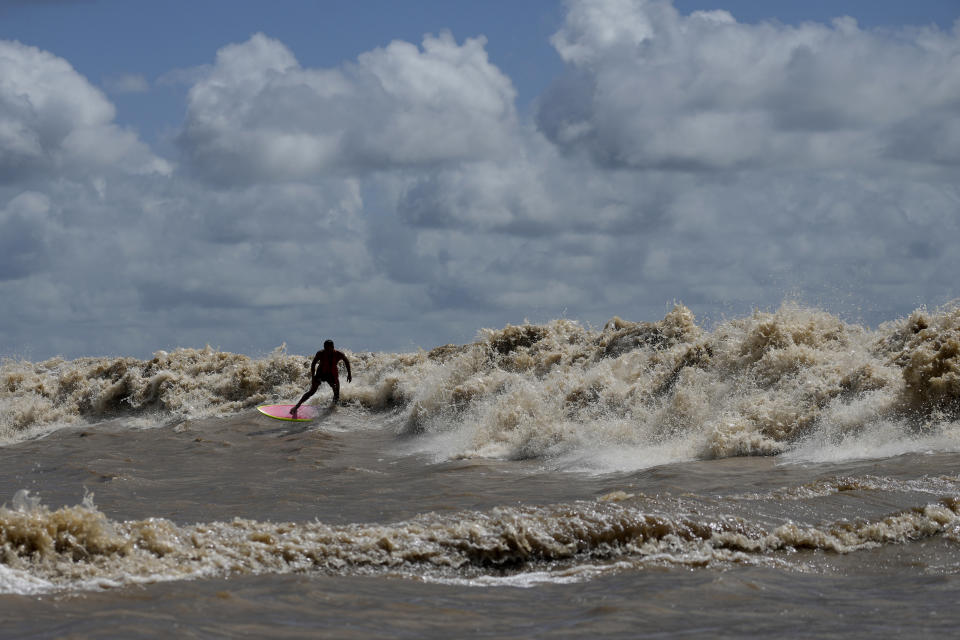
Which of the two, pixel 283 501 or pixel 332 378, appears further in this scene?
pixel 332 378

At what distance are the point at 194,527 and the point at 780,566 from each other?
4.25m

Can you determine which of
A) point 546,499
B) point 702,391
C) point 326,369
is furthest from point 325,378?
point 546,499

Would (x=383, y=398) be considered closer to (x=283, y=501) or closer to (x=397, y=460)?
(x=397, y=460)

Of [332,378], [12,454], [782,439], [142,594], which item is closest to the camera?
[142,594]

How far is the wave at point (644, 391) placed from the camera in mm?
11758

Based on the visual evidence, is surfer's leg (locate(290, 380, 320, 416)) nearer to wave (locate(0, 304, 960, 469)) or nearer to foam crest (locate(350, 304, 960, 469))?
wave (locate(0, 304, 960, 469))

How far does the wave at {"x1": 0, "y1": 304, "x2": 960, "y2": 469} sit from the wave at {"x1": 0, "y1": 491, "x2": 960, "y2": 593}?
4136 mm

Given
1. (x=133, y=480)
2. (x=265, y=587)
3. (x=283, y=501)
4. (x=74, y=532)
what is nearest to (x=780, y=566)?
(x=265, y=587)

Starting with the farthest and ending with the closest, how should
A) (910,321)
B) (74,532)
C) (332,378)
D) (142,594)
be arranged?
1. (332,378)
2. (910,321)
3. (74,532)
4. (142,594)

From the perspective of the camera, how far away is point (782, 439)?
1202 centimetres

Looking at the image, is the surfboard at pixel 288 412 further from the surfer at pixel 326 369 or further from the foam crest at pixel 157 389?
the foam crest at pixel 157 389

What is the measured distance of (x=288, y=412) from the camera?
66.7 ft

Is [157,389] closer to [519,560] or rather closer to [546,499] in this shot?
[546,499]

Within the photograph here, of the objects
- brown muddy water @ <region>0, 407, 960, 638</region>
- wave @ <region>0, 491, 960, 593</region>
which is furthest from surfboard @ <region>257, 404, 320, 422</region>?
wave @ <region>0, 491, 960, 593</region>
